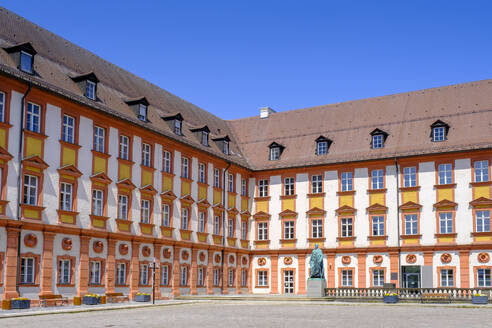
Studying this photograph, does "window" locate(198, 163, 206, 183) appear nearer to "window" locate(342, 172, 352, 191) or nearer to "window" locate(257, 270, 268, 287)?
"window" locate(257, 270, 268, 287)

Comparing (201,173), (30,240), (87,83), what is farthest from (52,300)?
(201,173)

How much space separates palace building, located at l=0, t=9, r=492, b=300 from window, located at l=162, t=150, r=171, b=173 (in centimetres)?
21

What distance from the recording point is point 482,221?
148ft

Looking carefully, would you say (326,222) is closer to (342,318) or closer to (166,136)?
(166,136)

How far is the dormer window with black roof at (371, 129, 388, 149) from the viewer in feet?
163

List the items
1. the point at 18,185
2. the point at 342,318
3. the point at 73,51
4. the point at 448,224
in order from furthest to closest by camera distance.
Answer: the point at 448,224
the point at 73,51
the point at 18,185
the point at 342,318

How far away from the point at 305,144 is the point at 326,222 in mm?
6727

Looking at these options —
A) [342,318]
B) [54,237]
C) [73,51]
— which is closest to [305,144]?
[73,51]

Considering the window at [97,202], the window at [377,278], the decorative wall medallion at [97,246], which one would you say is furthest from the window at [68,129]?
the window at [377,278]

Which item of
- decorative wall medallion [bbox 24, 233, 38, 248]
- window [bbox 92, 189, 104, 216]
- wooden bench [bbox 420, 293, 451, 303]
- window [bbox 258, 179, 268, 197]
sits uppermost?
window [bbox 258, 179, 268, 197]

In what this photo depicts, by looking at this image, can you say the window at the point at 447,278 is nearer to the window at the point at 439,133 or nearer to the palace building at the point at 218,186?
the palace building at the point at 218,186

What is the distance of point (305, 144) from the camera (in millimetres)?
53375

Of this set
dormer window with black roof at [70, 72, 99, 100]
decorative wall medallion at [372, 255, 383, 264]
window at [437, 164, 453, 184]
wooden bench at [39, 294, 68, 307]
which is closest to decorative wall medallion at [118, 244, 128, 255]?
wooden bench at [39, 294, 68, 307]

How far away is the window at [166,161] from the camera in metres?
43.1
